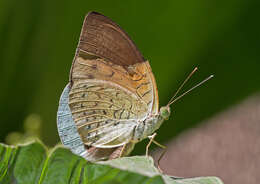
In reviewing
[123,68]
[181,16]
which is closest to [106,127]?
[123,68]

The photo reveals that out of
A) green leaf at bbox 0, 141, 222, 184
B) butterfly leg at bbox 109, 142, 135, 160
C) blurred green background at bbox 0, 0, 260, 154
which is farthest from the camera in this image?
blurred green background at bbox 0, 0, 260, 154

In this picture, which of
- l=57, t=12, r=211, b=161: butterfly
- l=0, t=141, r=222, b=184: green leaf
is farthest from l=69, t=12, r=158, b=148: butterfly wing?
l=0, t=141, r=222, b=184: green leaf

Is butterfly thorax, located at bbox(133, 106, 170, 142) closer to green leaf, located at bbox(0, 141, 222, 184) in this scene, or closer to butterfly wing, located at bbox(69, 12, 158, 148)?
butterfly wing, located at bbox(69, 12, 158, 148)

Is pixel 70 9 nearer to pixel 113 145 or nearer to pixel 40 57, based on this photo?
pixel 40 57

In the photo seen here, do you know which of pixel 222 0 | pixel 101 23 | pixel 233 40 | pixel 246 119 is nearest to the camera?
pixel 101 23

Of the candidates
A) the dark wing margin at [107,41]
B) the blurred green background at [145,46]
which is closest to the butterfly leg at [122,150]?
the dark wing margin at [107,41]

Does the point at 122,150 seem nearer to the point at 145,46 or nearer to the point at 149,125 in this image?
the point at 149,125

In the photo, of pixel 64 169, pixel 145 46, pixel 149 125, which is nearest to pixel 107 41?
pixel 149 125
